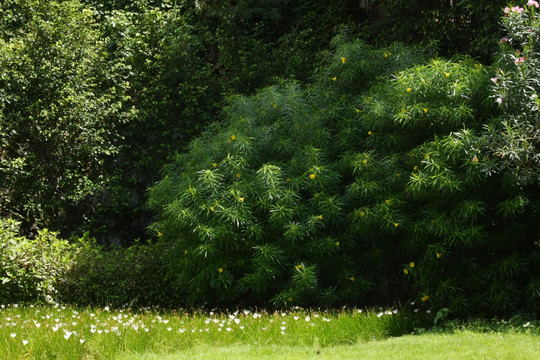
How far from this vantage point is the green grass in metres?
5.39

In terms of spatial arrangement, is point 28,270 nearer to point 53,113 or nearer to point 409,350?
point 53,113

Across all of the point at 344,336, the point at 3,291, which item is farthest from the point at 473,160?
the point at 3,291

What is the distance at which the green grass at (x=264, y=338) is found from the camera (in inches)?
212

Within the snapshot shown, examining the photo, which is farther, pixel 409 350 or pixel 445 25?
pixel 445 25

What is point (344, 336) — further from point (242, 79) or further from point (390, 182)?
point (242, 79)

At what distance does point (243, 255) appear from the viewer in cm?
782

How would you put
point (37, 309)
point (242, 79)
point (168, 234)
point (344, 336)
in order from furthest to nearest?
1. point (242, 79)
2. point (168, 234)
3. point (37, 309)
4. point (344, 336)

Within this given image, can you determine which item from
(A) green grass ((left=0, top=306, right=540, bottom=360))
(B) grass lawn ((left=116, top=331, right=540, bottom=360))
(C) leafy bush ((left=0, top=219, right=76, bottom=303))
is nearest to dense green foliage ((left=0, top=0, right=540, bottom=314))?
(C) leafy bush ((left=0, top=219, right=76, bottom=303))

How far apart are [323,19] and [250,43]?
1698 mm

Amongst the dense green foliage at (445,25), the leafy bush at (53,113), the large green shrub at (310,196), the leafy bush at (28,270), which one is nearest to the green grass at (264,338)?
the large green shrub at (310,196)

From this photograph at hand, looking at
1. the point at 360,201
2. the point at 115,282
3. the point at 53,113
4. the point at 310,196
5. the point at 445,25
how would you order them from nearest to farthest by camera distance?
1. the point at 360,201
2. the point at 310,196
3. the point at 115,282
4. the point at 53,113
5. the point at 445,25

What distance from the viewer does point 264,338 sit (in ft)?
20.0

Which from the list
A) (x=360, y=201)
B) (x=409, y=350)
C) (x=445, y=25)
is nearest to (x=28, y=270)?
(x=360, y=201)

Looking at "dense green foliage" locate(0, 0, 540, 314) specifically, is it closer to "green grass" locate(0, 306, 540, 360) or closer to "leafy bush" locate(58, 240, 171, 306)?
"leafy bush" locate(58, 240, 171, 306)
